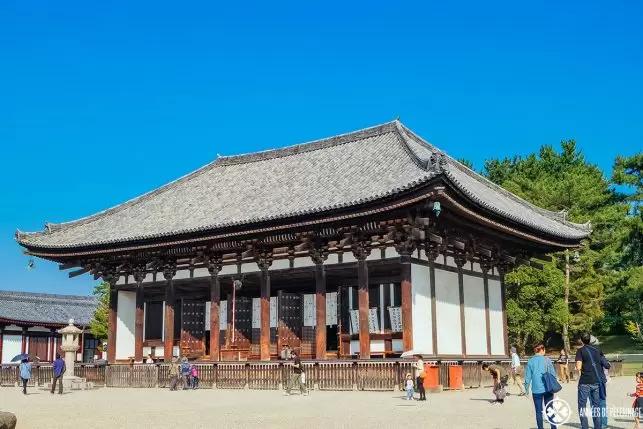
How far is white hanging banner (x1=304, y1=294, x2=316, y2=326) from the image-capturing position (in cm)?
2698

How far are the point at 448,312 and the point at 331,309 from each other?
177 inches

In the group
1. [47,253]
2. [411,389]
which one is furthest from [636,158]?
[47,253]

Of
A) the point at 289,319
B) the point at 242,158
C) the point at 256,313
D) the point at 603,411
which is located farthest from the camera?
the point at 242,158

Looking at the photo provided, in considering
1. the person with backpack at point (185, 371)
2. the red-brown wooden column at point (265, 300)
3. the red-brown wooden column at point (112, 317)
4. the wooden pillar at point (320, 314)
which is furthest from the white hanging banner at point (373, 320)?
the red-brown wooden column at point (112, 317)

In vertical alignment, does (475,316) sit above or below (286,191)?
below

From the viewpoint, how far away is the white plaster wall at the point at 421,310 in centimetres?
2308

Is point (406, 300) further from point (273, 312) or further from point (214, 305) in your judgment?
point (214, 305)

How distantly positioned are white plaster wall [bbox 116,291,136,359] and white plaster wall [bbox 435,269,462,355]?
14451 millimetres

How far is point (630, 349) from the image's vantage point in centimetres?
4953

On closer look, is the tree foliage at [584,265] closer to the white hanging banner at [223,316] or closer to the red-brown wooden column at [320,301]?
the red-brown wooden column at [320,301]

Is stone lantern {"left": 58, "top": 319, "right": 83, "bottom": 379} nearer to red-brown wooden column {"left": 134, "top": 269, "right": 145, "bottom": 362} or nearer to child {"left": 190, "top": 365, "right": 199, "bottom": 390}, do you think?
red-brown wooden column {"left": 134, "top": 269, "right": 145, "bottom": 362}

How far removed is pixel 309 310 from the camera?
2714 cm

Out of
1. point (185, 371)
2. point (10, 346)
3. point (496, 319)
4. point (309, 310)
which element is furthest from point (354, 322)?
point (10, 346)

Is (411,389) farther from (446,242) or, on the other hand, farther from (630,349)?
(630,349)
